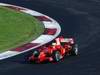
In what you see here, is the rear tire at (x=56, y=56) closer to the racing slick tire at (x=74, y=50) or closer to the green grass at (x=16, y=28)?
the racing slick tire at (x=74, y=50)

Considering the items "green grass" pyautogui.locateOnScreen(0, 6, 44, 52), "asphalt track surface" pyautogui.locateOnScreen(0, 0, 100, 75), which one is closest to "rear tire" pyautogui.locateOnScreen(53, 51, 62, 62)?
"asphalt track surface" pyautogui.locateOnScreen(0, 0, 100, 75)

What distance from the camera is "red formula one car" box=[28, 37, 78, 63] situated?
18.9 metres

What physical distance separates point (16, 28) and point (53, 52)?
5820 mm

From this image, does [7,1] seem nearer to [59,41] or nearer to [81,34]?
[81,34]

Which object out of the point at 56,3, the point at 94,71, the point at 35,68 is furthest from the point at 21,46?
the point at 56,3

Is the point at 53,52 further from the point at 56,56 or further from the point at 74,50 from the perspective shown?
the point at 74,50

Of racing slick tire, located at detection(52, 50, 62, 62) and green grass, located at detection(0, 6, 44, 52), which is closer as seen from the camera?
racing slick tire, located at detection(52, 50, 62, 62)

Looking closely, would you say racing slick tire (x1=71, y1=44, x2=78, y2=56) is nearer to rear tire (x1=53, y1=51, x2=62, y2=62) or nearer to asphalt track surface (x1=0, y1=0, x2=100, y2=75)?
asphalt track surface (x1=0, y1=0, x2=100, y2=75)

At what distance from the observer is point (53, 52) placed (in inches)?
750

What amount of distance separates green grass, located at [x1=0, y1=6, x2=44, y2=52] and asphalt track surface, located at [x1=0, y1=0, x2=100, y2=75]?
1.28m

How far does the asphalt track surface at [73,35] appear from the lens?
59.1 feet

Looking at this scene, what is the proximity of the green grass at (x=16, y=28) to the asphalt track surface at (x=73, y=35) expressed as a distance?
128 centimetres

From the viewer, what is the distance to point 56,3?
101 feet

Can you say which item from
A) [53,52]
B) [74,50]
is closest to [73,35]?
[74,50]
